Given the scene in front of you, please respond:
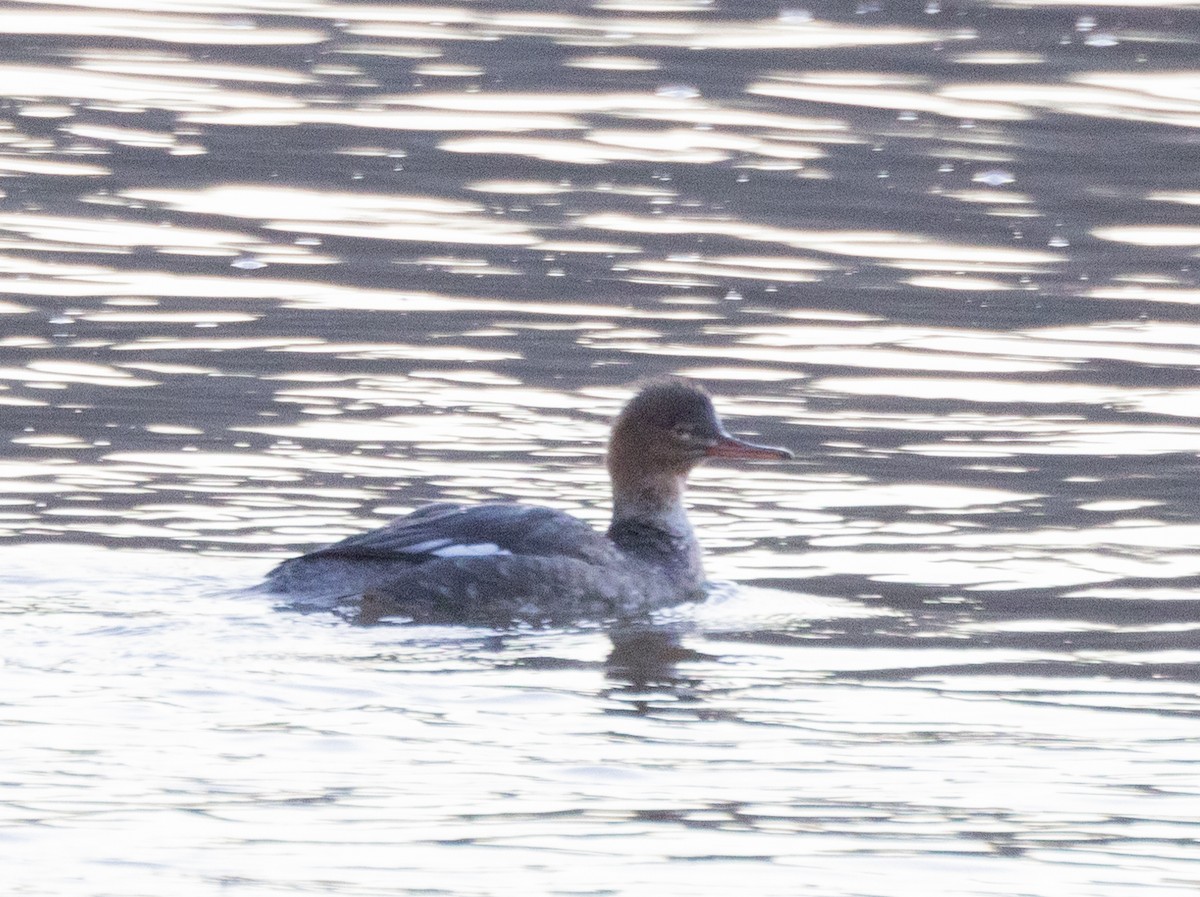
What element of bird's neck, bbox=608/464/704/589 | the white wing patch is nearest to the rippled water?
bird's neck, bbox=608/464/704/589

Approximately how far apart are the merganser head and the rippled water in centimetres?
40

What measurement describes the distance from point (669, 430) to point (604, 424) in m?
1.33

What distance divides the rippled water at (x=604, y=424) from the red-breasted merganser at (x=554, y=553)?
0.22m

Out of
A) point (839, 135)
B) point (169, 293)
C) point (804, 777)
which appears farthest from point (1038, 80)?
point (804, 777)

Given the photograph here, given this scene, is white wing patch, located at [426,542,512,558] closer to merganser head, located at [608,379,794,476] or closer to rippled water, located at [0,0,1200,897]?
rippled water, located at [0,0,1200,897]

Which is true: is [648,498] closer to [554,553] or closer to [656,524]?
[656,524]

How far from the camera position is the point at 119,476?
1133 centimetres

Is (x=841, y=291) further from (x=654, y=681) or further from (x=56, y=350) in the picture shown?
(x=654, y=681)

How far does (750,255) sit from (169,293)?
3288 mm

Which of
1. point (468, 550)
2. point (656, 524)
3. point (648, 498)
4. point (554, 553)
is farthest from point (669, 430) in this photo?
point (468, 550)

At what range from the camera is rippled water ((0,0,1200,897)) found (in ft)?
24.3

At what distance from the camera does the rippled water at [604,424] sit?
741 centimetres

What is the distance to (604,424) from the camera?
12.3m

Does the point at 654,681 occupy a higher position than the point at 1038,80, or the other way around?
the point at 1038,80
